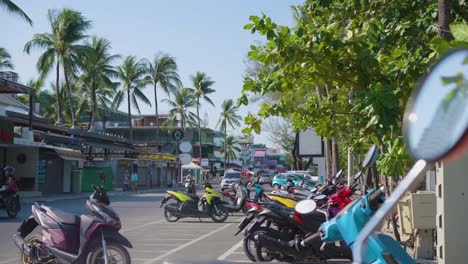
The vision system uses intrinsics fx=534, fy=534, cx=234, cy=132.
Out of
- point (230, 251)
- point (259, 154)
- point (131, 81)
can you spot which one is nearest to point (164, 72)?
point (131, 81)

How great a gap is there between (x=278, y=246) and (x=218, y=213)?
8.03 m

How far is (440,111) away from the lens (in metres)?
1.40

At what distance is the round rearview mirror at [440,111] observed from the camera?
1353mm

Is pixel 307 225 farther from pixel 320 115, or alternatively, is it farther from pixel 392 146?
pixel 392 146

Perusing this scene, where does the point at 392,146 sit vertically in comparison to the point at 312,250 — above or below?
above

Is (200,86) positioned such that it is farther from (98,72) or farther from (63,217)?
(63,217)

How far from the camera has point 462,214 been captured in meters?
5.57

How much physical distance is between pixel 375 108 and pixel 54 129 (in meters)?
29.6

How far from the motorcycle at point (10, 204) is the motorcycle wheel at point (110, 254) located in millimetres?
10976

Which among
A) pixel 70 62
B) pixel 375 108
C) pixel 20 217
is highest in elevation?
pixel 70 62

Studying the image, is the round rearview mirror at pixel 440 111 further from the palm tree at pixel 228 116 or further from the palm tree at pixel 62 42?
the palm tree at pixel 228 116

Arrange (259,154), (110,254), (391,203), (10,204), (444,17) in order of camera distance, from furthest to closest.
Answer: (259,154) < (10,204) < (110,254) < (444,17) < (391,203)

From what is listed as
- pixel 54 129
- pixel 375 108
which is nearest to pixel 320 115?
pixel 375 108

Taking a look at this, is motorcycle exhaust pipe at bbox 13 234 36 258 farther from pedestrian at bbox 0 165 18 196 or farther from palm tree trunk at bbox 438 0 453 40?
pedestrian at bbox 0 165 18 196
